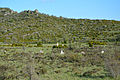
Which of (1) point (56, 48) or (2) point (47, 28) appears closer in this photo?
(1) point (56, 48)

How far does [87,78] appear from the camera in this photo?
400 inches

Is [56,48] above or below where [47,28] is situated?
below

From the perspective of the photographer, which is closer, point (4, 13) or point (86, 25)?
point (86, 25)

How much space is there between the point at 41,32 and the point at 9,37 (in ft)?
32.7

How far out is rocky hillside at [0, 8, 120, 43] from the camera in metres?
51.3

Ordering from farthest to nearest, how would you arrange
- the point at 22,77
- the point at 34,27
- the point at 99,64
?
the point at 34,27, the point at 99,64, the point at 22,77

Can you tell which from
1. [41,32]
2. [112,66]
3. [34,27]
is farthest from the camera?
[34,27]

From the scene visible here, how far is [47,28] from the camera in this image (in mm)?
64812

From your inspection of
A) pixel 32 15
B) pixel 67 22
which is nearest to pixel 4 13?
pixel 32 15

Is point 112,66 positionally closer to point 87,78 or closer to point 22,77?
point 87,78

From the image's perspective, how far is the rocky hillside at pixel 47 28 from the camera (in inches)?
2021

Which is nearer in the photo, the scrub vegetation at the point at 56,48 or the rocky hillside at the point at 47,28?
the scrub vegetation at the point at 56,48

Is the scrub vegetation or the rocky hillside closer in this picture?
the scrub vegetation

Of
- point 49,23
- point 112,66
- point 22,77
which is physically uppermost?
point 49,23
